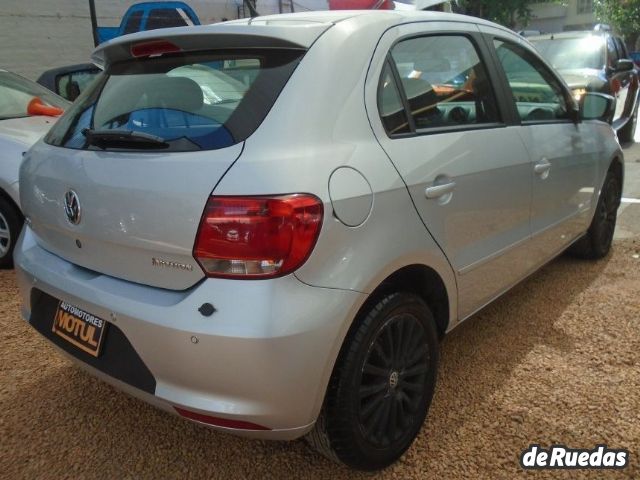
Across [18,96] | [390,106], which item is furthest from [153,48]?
[18,96]

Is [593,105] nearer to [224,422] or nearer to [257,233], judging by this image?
[257,233]

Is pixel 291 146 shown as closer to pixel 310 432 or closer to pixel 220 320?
pixel 220 320

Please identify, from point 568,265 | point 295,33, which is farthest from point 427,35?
point 568,265

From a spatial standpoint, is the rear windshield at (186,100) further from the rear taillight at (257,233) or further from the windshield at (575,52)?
the windshield at (575,52)

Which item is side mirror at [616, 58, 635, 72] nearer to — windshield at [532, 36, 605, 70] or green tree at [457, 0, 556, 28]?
windshield at [532, 36, 605, 70]

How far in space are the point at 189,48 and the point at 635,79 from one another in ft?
31.3

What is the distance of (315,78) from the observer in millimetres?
1874

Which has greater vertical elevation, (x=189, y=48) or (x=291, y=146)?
(x=189, y=48)

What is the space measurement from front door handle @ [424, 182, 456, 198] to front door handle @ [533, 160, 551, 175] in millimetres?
865

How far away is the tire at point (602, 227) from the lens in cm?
406

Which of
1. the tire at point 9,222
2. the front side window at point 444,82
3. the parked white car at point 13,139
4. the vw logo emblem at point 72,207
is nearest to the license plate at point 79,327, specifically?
the vw logo emblem at point 72,207

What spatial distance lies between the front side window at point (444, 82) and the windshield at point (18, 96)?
355cm

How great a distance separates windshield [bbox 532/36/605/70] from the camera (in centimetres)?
814

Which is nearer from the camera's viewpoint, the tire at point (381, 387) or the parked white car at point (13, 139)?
the tire at point (381, 387)
